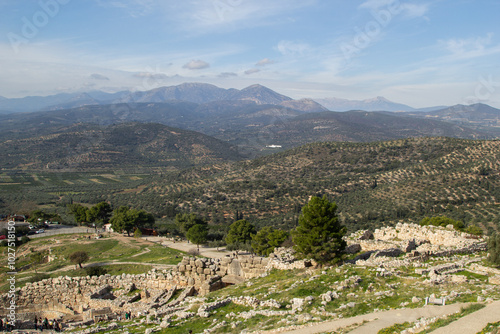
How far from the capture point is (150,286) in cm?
2134

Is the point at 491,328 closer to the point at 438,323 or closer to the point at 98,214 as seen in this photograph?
the point at 438,323

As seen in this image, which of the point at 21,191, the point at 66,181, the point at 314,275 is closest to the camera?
the point at 314,275

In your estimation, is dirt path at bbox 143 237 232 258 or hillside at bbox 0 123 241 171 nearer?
dirt path at bbox 143 237 232 258

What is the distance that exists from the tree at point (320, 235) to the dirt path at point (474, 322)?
387 inches

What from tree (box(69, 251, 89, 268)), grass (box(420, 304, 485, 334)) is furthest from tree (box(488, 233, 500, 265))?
tree (box(69, 251, 89, 268))

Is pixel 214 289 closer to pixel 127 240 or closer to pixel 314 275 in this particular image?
pixel 314 275

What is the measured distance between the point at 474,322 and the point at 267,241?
92.6ft

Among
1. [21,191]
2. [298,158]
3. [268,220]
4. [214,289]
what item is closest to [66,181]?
[21,191]

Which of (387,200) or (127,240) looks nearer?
(127,240)

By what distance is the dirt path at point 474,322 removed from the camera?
26.3 feet

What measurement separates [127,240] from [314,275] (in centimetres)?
3217

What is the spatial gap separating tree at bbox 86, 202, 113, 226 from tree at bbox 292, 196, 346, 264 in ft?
148

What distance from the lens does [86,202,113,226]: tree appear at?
55.3 m

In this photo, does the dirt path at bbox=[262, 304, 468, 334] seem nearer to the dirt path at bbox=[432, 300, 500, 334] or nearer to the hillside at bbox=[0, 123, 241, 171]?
the dirt path at bbox=[432, 300, 500, 334]
